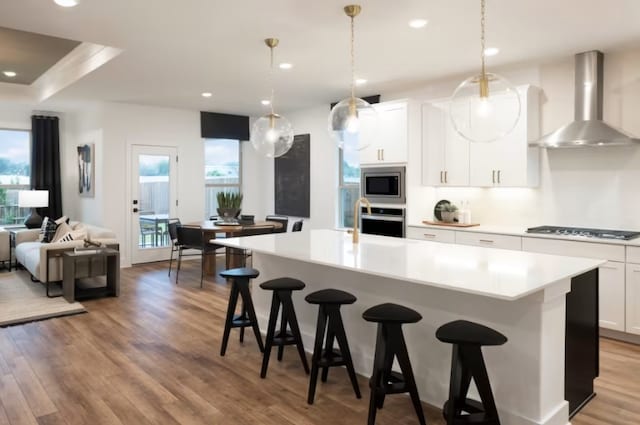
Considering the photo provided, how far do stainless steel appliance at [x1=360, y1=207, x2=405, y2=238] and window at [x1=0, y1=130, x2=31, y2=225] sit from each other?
6.20 metres

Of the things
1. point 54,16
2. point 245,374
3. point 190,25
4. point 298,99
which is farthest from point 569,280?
point 298,99

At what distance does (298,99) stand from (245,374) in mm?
4660

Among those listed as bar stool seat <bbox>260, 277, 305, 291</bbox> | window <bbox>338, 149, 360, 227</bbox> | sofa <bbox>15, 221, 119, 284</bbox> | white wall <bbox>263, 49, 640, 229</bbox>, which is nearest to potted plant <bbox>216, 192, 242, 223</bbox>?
sofa <bbox>15, 221, 119, 284</bbox>

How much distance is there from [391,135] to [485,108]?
3.09 metres

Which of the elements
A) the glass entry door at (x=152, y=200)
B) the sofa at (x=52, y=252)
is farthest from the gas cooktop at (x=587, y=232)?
the glass entry door at (x=152, y=200)

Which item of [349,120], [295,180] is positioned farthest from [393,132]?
[295,180]

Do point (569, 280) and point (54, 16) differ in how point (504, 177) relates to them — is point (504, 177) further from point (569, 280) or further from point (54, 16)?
point (54, 16)

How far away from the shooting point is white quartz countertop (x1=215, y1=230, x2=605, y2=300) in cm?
231

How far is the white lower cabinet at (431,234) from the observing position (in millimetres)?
5262

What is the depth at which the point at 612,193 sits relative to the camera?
4.63m

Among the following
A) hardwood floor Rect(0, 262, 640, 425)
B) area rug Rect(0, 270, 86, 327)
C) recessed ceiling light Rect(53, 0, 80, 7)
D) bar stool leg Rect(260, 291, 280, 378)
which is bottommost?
hardwood floor Rect(0, 262, 640, 425)

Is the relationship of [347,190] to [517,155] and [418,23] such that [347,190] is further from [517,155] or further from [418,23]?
[418,23]

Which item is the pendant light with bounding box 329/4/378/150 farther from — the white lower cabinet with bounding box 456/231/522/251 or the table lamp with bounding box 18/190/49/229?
the table lamp with bounding box 18/190/49/229

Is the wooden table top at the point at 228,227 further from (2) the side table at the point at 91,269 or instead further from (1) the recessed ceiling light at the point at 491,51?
(1) the recessed ceiling light at the point at 491,51
